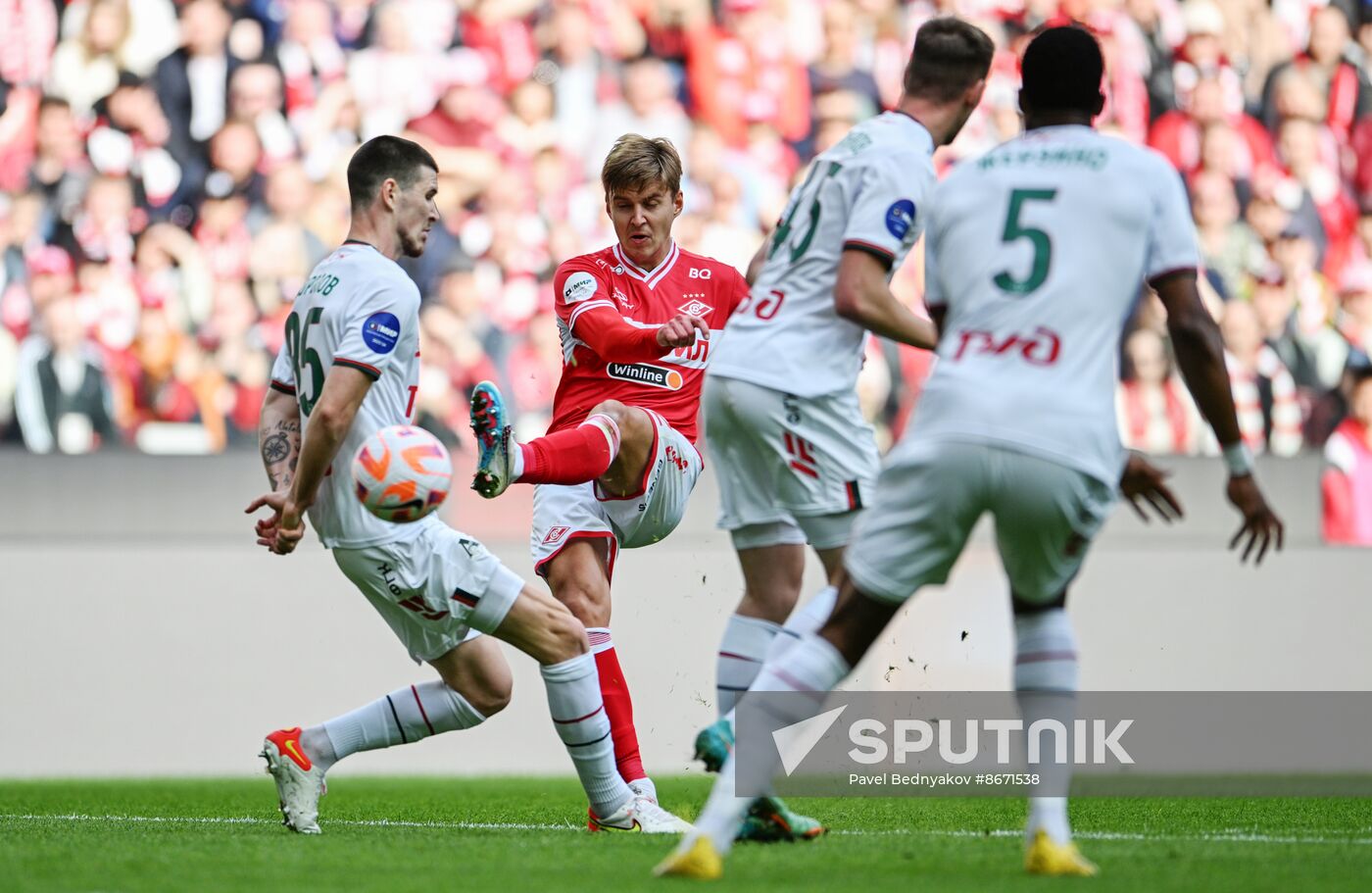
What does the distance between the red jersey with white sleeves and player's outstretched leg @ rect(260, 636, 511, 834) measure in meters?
1.07

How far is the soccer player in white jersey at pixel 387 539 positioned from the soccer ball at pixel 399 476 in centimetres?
15

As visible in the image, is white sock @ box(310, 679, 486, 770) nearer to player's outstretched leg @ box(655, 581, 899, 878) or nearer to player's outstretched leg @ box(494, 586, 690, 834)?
player's outstretched leg @ box(494, 586, 690, 834)

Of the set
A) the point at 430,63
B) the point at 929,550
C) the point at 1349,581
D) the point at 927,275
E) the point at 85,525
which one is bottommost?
the point at 1349,581

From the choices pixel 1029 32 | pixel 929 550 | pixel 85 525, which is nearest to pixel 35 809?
pixel 85 525

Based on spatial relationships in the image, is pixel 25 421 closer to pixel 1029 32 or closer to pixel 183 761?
pixel 183 761

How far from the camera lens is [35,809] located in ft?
21.3

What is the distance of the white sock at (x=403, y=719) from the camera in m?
5.50

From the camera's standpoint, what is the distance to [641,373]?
20.2 ft

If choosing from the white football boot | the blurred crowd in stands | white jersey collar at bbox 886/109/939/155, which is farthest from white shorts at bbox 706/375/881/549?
the blurred crowd in stands

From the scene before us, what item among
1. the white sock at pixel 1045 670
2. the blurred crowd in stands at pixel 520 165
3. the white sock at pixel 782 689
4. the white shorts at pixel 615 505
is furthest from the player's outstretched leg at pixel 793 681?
the blurred crowd in stands at pixel 520 165

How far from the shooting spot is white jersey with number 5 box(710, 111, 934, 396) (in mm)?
4473

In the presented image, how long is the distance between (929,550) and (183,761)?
5952 mm

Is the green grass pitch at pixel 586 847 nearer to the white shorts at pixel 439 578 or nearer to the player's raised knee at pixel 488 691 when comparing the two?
the player's raised knee at pixel 488 691

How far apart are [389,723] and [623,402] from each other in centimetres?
141
